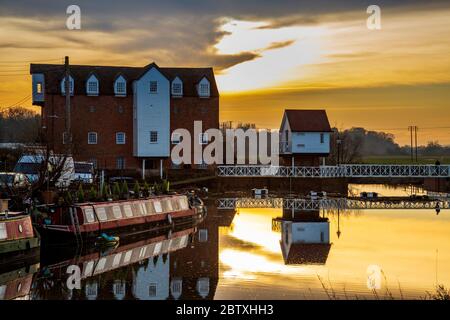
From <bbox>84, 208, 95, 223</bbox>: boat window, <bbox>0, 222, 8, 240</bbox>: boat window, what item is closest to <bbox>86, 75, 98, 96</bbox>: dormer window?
<bbox>84, 208, 95, 223</bbox>: boat window

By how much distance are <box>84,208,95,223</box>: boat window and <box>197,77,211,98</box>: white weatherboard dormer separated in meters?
30.5

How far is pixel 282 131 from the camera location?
6475 cm

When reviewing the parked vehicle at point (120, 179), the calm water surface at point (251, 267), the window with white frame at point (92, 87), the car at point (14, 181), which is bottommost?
the calm water surface at point (251, 267)

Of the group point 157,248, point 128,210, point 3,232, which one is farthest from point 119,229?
point 3,232

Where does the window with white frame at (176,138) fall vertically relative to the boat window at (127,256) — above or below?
above

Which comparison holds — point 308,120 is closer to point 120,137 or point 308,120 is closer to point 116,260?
point 120,137

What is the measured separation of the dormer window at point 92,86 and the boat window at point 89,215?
28.8 meters

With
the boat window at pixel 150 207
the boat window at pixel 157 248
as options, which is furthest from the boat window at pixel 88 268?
the boat window at pixel 150 207

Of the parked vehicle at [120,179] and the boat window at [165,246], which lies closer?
the boat window at [165,246]

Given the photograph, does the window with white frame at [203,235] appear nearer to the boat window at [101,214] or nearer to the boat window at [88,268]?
the boat window at [101,214]

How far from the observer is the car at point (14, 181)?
3048 cm
